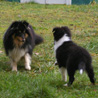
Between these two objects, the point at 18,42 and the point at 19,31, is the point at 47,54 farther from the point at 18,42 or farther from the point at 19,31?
the point at 19,31

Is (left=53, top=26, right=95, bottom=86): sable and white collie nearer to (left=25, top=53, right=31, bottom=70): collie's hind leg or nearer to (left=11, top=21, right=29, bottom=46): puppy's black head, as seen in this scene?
(left=11, top=21, right=29, bottom=46): puppy's black head

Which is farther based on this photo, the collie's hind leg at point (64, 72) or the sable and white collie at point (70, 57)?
the collie's hind leg at point (64, 72)

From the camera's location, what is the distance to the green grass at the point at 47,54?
17.4 feet

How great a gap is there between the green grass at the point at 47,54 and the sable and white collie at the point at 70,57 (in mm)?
297

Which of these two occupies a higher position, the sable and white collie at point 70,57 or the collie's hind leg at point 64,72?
the sable and white collie at point 70,57

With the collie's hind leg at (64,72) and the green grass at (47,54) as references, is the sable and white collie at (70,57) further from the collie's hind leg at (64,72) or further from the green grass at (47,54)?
the green grass at (47,54)

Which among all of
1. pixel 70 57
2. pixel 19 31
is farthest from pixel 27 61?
pixel 70 57

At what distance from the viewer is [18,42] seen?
7004 mm

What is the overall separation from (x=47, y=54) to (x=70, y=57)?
2882mm

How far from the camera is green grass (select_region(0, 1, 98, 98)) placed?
209 inches

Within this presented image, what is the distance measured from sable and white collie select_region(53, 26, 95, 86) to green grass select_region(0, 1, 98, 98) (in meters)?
0.30

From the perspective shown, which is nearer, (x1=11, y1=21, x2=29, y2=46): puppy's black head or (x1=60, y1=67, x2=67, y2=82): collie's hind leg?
(x1=60, y1=67, x2=67, y2=82): collie's hind leg

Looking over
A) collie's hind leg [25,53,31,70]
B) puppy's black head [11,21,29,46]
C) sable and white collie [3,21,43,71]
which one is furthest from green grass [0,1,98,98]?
puppy's black head [11,21,29,46]

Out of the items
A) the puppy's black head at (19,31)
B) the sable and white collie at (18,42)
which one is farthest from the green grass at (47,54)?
the puppy's black head at (19,31)
